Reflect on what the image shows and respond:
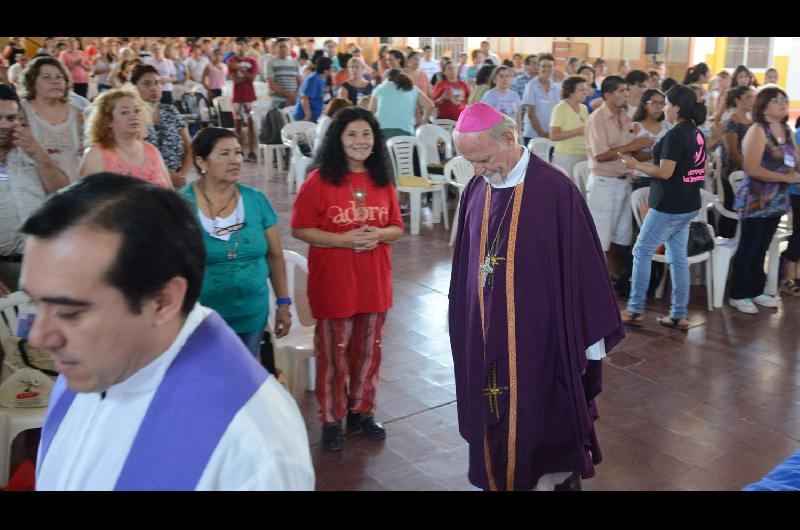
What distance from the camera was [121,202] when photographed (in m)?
1.37

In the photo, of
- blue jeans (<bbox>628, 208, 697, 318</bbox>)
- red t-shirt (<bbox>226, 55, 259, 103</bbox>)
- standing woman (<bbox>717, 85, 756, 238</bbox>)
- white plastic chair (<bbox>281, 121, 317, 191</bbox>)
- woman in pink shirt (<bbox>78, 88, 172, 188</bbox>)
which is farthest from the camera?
red t-shirt (<bbox>226, 55, 259, 103</bbox>)

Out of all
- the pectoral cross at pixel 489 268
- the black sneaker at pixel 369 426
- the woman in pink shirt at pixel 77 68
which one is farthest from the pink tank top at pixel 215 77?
the pectoral cross at pixel 489 268

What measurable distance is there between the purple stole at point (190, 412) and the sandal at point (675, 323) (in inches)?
195

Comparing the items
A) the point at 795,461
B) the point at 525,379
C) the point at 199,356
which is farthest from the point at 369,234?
the point at 199,356

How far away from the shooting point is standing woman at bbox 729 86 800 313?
19.6ft

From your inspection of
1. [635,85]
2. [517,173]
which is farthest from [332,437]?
[635,85]

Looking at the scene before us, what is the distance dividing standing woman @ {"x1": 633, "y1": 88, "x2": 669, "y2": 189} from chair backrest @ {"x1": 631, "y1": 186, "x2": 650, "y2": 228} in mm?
144

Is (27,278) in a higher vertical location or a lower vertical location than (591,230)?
higher

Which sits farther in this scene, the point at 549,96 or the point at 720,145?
the point at 549,96

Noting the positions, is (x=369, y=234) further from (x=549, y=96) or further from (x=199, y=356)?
(x=549, y=96)

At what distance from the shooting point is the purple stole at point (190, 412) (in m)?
1.36

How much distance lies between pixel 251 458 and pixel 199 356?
215mm

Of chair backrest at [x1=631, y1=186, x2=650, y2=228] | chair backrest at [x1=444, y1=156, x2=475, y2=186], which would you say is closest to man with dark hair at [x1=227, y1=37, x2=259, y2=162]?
chair backrest at [x1=444, y1=156, x2=475, y2=186]

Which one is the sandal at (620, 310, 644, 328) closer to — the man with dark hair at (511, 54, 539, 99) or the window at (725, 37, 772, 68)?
the man with dark hair at (511, 54, 539, 99)
